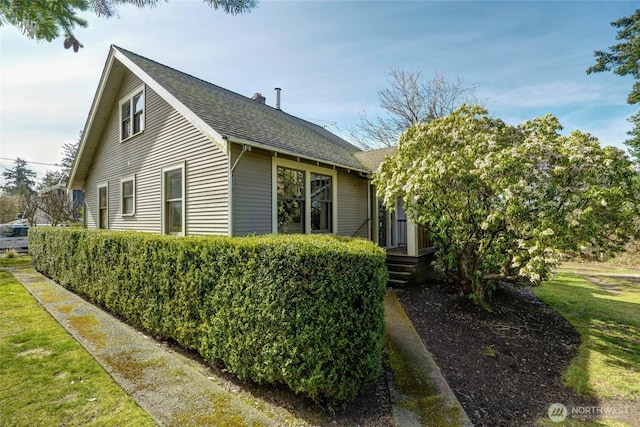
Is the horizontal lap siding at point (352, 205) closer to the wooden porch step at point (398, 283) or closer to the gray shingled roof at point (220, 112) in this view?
the gray shingled roof at point (220, 112)

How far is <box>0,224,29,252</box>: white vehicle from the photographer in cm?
1593

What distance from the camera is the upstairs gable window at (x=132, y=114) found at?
29.3 ft

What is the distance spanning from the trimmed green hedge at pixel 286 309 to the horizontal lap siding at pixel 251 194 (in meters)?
1.99

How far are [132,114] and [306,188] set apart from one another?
620 cm

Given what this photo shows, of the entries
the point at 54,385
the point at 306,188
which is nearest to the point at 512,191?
the point at 306,188

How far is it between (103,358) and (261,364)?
246 cm

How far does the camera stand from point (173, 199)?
7.70 metres

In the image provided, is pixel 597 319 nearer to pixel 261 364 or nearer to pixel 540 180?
pixel 540 180

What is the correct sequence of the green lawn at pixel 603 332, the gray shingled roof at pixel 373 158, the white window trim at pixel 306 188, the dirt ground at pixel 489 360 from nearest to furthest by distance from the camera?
the dirt ground at pixel 489 360 → the green lawn at pixel 603 332 → the white window trim at pixel 306 188 → the gray shingled roof at pixel 373 158

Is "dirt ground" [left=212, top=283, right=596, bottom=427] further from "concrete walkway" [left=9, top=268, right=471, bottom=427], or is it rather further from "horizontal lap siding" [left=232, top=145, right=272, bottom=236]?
"horizontal lap siding" [left=232, top=145, right=272, bottom=236]

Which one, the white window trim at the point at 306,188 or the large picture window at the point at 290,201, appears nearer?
the white window trim at the point at 306,188

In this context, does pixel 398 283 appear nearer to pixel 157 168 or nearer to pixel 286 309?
pixel 286 309

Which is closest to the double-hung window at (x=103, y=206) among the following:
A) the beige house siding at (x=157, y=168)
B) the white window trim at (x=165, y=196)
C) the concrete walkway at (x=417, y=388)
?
the beige house siding at (x=157, y=168)

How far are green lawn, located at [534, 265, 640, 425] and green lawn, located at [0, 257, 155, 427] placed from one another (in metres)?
5.14
